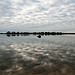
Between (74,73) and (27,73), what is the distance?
13.2 ft

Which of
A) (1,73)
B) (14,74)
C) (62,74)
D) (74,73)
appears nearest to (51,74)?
(62,74)

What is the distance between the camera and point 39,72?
8695mm

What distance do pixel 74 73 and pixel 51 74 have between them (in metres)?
2.02

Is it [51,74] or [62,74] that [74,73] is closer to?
[62,74]

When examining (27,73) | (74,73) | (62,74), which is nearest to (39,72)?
(27,73)

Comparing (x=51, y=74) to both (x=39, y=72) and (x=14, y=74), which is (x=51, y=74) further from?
(x=14, y=74)

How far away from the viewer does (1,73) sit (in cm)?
834

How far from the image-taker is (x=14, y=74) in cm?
814

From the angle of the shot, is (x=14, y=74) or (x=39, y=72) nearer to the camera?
(x=14, y=74)

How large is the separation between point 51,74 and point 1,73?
13.7ft

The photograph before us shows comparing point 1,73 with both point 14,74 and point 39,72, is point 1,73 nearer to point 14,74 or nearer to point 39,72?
point 14,74

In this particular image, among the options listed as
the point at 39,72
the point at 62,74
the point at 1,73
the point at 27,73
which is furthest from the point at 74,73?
the point at 1,73

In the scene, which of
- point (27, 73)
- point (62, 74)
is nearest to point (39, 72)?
point (27, 73)

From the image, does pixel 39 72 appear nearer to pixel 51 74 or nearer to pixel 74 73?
pixel 51 74
